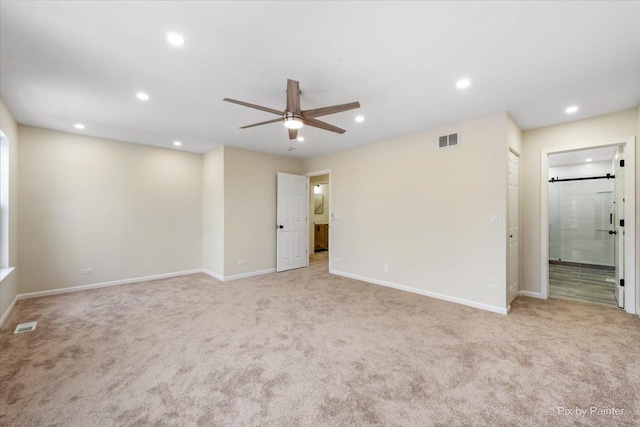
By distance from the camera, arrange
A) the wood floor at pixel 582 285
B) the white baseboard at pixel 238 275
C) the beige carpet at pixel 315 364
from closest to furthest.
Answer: the beige carpet at pixel 315 364 → the wood floor at pixel 582 285 → the white baseboard at pixel 238 275

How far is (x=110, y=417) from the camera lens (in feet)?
5.48

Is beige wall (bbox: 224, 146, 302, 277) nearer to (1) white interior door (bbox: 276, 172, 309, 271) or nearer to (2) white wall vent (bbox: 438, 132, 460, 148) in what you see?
(1) white interior door (bbox: 276, 172, 309, 271)

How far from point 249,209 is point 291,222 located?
3.37 ft

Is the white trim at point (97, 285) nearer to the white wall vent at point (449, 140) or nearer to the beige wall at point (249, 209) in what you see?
the beige wall at point (249, 209)

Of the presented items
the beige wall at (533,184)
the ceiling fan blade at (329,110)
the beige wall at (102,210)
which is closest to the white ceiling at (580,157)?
the beige wall at (533,184)

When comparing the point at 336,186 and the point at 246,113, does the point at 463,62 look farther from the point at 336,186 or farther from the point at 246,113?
the point at 336,186

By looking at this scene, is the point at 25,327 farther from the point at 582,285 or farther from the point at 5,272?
the point at 582,285

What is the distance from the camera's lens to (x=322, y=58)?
222 centimetres

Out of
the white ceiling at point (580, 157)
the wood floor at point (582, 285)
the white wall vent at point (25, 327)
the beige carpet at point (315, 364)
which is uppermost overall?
the white ceiling at point (580, 157)

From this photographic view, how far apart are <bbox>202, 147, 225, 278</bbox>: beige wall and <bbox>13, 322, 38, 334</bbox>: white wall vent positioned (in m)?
2.44

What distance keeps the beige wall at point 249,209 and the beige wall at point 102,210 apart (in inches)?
41.6

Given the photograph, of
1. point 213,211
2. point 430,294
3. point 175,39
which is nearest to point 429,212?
point 430,294

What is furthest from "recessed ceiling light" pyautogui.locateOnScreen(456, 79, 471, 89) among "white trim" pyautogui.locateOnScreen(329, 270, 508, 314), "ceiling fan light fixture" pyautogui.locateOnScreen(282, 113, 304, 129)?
"white trim" pyautogui.locateOnScreen(329, 270, 508, 314)

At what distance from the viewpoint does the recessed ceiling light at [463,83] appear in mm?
2598
